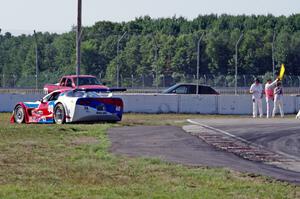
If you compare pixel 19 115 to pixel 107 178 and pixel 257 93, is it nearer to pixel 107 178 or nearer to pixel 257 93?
pixel 257 93

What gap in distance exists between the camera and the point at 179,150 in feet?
51.1

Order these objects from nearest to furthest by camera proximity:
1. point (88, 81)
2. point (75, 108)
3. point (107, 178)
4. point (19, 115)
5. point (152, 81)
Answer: point (107, 178) → point (75, 108) → point (19, 115) → point (88, 81) → point (152, 81)

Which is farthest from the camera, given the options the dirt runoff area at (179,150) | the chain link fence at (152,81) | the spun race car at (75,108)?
the chain link fence at (152,81)

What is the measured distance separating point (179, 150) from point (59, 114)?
9291 mm

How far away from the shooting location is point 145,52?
48.5 meters

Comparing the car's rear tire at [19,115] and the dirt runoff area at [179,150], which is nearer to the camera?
the dirt runoff area at [179,150]

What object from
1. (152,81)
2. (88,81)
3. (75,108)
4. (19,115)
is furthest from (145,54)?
(75,108)

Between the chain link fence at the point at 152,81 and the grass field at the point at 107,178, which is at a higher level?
the chain link fence at the point at 152,81

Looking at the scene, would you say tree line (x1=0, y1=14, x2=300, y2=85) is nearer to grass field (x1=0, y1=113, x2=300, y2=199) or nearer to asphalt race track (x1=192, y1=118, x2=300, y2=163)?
asphalt race track (x1=192, y1=118, x2=300, y2=163)

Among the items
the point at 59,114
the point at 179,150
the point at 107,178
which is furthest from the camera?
the point at 59,114

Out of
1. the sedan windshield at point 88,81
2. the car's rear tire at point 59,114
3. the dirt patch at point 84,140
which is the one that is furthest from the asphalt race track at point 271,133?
the sedan windshield at point 88,81

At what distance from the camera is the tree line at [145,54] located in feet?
155

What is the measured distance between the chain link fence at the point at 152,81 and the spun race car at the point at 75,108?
2023 centimetres

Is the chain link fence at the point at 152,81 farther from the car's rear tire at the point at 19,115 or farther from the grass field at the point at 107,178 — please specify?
the grass field at the point at 107,178
